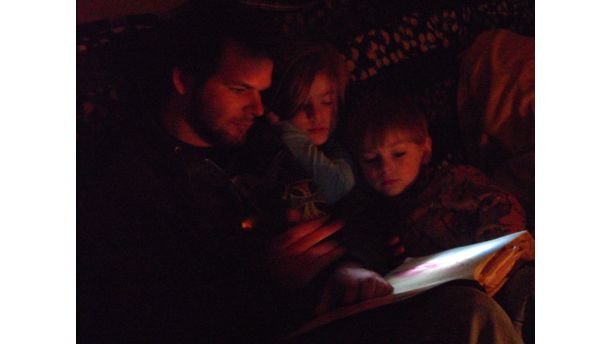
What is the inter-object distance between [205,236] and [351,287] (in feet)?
1.95

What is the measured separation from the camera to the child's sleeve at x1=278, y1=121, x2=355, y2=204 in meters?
2.82

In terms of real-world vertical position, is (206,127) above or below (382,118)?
above

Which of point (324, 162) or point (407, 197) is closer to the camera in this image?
point (324, 162)

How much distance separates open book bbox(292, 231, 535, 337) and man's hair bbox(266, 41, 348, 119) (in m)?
0.73

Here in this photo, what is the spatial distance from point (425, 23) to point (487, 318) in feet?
A: 4.07

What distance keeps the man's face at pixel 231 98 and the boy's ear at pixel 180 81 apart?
47 mm

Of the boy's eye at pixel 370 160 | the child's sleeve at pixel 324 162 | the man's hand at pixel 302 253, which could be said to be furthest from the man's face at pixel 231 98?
the boy's eye at pixel 370 160

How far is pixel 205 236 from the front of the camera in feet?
8.58

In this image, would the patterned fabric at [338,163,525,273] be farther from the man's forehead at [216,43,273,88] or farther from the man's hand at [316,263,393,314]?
the man's forehead at [216,43,273,88]

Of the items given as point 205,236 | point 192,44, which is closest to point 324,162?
point 205,236

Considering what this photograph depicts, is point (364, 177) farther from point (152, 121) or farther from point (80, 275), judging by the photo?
point (80, 275)

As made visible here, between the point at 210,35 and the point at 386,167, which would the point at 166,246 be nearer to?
the point at 210,35

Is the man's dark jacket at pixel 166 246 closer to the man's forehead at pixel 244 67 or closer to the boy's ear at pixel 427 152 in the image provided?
the man's forehead at pixel 244 67

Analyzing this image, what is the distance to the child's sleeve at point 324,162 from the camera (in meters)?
2.82
